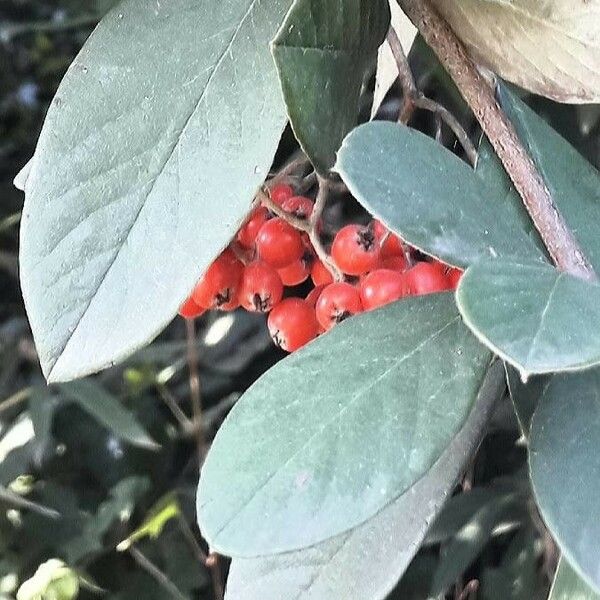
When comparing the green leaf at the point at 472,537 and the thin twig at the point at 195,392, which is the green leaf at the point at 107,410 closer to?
the thin twig at the point at 195,392

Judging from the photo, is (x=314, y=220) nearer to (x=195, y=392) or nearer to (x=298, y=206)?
(x=298, y=206)

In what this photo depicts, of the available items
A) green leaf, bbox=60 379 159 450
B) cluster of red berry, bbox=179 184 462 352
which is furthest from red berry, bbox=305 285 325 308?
green leaf, bbox=60 379 159 450

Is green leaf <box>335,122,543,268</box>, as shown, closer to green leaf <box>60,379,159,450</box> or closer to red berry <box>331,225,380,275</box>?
Answer: red berry <box>331,225,380,275</box>

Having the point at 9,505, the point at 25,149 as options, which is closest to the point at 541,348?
the point at 9,505

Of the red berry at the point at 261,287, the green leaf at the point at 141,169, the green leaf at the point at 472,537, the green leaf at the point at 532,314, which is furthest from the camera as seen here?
the green leaf at the point at 472,537

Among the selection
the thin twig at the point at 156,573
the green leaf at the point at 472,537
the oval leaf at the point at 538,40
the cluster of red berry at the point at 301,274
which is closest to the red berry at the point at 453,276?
the cluster of red berry at the point at 301,274
